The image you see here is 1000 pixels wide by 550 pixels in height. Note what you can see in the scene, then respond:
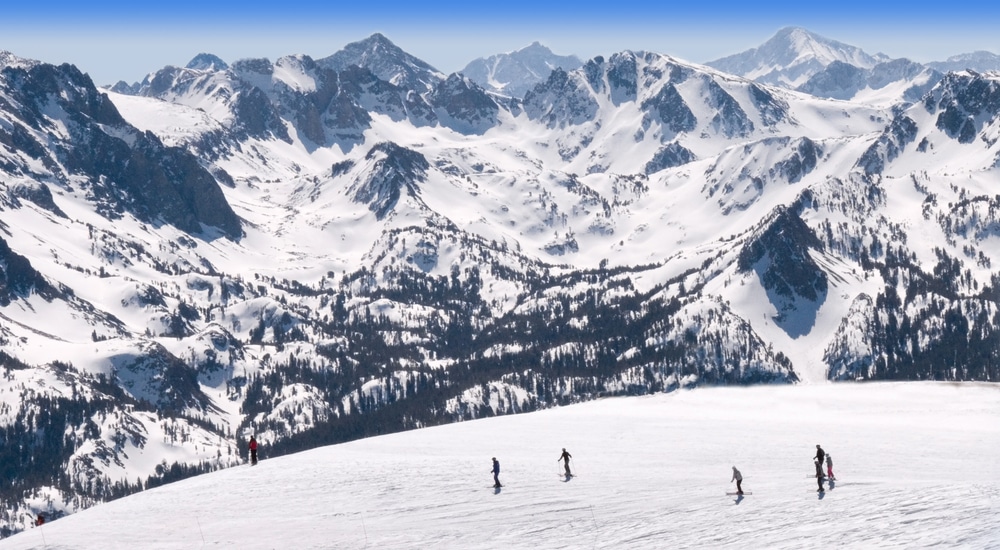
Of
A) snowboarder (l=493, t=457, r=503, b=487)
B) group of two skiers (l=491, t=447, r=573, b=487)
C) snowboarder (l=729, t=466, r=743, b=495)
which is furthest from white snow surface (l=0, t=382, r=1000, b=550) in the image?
snowboarder (l=729, t=466, r=743, b=495)

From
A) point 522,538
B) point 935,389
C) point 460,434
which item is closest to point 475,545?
point 522,538

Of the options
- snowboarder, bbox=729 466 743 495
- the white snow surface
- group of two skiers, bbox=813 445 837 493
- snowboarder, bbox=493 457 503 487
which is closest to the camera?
the white snow surface

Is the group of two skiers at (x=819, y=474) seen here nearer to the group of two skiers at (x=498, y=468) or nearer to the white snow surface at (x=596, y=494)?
the white snow surface at (x=596, y=494)

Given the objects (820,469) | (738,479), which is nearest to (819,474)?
(820,469)

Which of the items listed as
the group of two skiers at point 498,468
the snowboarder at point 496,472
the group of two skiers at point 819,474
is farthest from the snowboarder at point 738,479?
the snowboarder at point 496,472

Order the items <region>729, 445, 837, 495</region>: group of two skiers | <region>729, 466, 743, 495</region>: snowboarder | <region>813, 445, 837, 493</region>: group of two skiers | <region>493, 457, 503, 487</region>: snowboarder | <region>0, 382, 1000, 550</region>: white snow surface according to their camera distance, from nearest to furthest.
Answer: <region>0, 382, 1000, 550</region>: white snow surface < <region>729, 466, 743, 495</region>: snowboarder < <region>729, 445, 837, 495</region>: group of two skiers < <region>813, 445, 837, 493</region>: group of two skiers < <region>493, 457, 503, 487</region>: snowboarder

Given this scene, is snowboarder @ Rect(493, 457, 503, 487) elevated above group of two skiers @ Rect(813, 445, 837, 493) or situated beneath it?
elevated above

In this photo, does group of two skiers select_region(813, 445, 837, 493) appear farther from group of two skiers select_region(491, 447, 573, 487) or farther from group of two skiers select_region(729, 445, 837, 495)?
group of two skiers select_region(491, 447, 573, 487)

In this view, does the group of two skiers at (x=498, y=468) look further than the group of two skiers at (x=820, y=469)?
Yes

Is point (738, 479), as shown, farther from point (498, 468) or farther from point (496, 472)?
point (496, 472)
